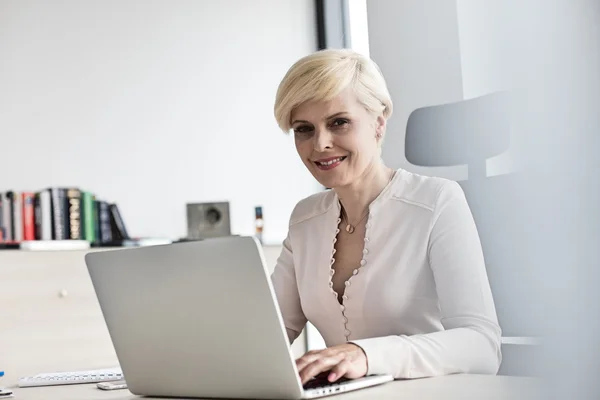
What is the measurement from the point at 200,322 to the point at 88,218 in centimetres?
288

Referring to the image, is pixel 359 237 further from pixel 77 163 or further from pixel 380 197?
pixel 77 163

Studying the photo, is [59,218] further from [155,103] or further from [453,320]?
[453,320]

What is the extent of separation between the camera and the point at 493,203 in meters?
2.09

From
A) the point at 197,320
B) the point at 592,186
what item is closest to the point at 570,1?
the point at 592,186

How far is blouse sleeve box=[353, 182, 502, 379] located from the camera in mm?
1337

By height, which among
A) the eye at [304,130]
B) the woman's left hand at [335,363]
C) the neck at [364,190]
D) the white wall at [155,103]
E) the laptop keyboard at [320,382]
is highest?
the white wall at [155,103]

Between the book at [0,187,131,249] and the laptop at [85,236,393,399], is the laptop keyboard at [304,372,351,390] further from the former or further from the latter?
the book at [0,187,131,249]

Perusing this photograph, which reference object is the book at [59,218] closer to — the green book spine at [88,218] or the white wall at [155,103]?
the green book spine at [88,218]

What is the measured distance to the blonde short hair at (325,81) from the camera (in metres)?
1.81

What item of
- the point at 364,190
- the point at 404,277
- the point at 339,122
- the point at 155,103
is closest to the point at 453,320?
the point at 404,277

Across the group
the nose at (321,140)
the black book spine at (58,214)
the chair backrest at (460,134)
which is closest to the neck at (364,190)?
the nose at (321,140)

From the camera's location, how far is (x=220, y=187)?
4383 millimetres

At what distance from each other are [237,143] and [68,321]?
1.38 m

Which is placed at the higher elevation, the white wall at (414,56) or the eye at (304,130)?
the white wall at (414,56)
